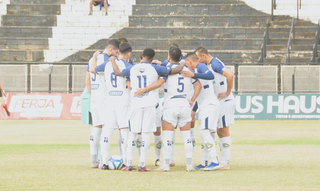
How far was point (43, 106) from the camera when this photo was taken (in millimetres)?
27000

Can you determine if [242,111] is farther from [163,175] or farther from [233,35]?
[163,175]

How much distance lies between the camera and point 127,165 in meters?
10.1

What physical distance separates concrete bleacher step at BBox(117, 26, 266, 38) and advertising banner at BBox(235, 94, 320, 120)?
7.81 meters


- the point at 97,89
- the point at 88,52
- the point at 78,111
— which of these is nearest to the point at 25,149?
the point at 97,89

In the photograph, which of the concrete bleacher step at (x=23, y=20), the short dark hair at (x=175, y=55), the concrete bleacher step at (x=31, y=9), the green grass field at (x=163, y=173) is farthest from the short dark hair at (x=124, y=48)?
the concrete bleacher step at (x=31, y=9)

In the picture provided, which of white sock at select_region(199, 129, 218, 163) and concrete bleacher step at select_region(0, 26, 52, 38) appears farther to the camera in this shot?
concrete bleacher step at select_region(0, 26, 52, 38)

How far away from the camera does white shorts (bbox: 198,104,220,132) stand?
32.9 feet

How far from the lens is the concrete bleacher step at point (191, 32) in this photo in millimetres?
33375

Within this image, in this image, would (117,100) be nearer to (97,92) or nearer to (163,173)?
(97,92)

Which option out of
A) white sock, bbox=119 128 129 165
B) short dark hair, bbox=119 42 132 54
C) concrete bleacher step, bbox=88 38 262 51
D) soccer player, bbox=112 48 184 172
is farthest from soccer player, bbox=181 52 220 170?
concrete bleacher step, bbox=88 38 262 51

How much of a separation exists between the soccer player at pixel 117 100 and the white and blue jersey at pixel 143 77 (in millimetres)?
221

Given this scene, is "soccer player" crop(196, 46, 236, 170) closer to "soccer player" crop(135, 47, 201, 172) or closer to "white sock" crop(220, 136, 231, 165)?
"white sock" crop(220, 136, 231, 165)

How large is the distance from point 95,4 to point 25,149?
22519mm

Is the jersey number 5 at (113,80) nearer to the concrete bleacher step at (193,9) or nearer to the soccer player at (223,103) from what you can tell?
the soccer player at (223,103)
